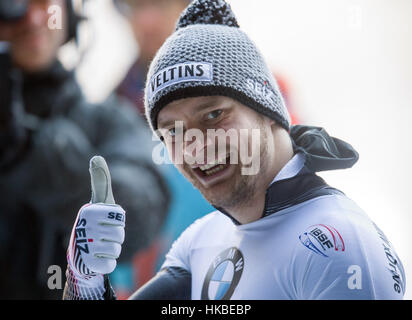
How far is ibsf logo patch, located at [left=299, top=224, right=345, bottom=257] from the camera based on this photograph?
3.28 feet

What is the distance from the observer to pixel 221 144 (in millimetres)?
1115

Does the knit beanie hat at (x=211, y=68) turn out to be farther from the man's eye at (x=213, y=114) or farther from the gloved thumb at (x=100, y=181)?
the gloved thumb at (x=100, y=181)

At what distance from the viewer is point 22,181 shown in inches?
74.7

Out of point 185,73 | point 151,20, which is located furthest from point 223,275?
point 151,20

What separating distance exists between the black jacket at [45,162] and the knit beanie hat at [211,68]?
622mm

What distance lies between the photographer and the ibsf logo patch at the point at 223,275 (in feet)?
3.78

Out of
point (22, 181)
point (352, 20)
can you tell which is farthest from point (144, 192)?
point (352, 20)

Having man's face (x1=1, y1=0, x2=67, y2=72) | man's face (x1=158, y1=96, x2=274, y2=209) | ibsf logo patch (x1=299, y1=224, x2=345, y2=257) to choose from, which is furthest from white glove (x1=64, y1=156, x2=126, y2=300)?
man's face (x1=1, y1=0, x2=67, y2=72)

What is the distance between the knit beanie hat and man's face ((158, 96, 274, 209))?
21 mm

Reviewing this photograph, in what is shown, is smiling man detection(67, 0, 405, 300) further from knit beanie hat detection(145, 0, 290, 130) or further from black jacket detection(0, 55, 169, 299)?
black jacket detection(0, 55, 169, 299)

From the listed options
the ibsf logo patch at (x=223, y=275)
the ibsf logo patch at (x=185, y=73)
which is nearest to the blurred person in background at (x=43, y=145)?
the ibsf logo patch at (x=223, y=275)

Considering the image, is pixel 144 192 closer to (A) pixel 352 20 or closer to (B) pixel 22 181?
(B) pixel 22 181

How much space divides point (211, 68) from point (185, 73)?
0.16ft

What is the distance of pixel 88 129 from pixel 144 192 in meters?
0.34
